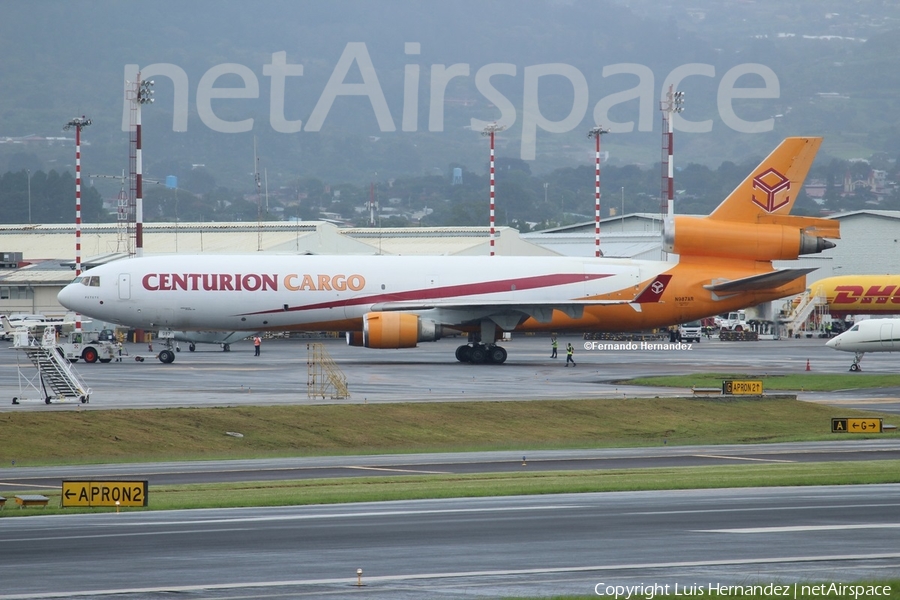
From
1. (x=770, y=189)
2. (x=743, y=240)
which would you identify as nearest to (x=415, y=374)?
(x=743, y=240)

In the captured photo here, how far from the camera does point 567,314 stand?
187ft

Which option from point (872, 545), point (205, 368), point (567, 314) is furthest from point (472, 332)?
point (872, 545)

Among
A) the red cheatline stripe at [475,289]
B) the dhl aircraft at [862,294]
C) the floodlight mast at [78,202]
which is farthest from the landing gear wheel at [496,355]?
the dhl aircraft at [862,294]

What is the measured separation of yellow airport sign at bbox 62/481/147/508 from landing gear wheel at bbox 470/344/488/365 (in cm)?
3629

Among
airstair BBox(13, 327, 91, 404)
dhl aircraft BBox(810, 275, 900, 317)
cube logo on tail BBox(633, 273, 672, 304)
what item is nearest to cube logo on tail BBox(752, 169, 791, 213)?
cube logo on tail BBox(633, 273, 672, 304)

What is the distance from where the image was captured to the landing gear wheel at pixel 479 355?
56969mm

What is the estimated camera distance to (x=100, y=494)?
70.4ft

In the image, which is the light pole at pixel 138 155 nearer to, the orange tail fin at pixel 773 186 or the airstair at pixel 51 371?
the airstair at pixel 51 371

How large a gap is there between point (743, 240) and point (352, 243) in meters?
58.8

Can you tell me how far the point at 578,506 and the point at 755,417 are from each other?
21.6 m

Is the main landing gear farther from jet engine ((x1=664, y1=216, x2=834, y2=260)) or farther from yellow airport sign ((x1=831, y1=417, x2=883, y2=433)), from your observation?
yellow airport sign ((x1=831, y1=417, x2=883, y2=433))

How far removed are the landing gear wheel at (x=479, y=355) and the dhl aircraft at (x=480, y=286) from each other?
48mm

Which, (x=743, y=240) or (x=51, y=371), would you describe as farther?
(x=743, y=240)

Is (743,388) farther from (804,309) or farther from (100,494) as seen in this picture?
(804,309)
